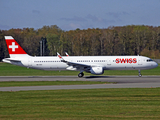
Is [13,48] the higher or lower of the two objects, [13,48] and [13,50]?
the higher

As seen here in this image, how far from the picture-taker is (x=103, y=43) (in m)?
132

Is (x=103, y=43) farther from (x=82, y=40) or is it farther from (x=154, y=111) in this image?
(x=154, y=111)

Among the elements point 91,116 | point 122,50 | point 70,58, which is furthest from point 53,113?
point 122,50

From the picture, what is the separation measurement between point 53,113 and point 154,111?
5.54 metres

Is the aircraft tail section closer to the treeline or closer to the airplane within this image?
the airplane

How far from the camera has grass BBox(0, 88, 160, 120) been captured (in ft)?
47.1

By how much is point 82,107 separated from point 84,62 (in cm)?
2772

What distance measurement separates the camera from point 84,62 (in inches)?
1746

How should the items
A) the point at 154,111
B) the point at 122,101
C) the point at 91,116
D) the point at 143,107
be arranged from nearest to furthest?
the point at 91,116, the point at 154,111, the point at 143,107, the point at 122,101

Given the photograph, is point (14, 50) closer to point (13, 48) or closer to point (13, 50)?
Result: point (13, 50)

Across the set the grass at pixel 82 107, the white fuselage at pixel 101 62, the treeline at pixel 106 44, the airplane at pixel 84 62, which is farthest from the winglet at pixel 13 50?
the treeline at pixel 106 44

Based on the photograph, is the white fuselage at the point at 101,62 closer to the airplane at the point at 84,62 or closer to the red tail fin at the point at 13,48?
the airplane at the point at 84,62

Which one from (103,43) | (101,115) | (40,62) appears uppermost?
(103,43)

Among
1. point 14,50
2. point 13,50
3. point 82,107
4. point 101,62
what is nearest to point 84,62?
point 101,62
